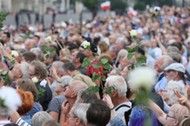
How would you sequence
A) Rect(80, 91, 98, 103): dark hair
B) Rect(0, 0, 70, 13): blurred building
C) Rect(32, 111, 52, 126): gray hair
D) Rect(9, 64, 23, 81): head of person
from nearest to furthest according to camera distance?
Rect(32, 111, 52, 126): gray hair → Rect(80, 91, 98, 103): dark hair → Rect(9, 64, 23, 81): head of person → Rect(0, 0, 70, 13): blurred building

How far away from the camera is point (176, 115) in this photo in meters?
7.75

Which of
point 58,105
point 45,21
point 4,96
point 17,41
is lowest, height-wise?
point 45,21

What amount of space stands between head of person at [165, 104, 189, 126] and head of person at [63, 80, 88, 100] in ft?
4.99

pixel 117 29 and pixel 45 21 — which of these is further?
pixel 45 21

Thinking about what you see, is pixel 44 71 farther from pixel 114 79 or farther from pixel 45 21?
pixel 45 21

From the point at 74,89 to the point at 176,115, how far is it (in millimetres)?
1736

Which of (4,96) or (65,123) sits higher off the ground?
(4,96)

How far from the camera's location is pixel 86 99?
8359mm

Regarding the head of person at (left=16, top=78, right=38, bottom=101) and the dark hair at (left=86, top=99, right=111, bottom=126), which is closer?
the dark hair at (left=86, top=99, right=111, bottom=126)

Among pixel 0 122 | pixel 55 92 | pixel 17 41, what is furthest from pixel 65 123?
pixel 17 41

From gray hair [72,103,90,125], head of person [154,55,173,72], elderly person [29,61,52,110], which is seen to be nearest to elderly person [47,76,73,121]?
elderly person [29,61,52,110]

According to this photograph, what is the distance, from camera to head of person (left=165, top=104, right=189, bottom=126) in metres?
7.71

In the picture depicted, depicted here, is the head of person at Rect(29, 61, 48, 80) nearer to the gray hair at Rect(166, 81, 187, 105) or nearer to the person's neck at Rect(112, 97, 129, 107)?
the person's neck at Rect(112, 97, 129, 107)

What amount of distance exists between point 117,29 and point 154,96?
22065 millimetres
